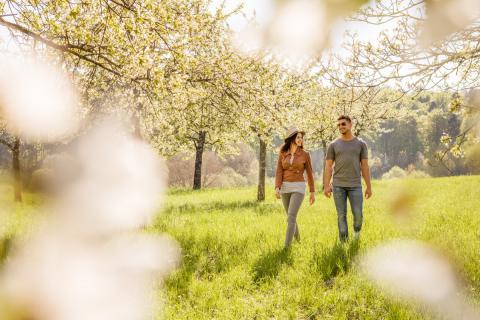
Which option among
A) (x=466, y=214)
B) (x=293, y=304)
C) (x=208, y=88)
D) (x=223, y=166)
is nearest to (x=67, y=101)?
(x=208, y=88)

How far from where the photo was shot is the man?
251 inches

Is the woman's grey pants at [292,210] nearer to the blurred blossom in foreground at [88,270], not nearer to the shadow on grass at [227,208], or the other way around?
the blurred blossom in foreground at [88,270]

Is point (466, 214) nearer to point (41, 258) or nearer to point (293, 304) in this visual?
point (293, 304)

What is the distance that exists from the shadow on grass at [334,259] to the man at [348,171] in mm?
475

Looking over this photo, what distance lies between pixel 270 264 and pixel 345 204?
1.93m

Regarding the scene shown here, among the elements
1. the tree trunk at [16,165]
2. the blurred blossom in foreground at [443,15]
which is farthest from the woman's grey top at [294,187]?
the tree trunk at [16,165]

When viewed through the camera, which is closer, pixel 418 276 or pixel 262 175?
pixel 418 276

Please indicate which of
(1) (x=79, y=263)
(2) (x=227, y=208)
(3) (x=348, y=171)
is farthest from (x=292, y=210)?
(2) (x=227, y=208)

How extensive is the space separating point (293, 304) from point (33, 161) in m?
51.1

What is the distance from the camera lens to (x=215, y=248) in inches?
272

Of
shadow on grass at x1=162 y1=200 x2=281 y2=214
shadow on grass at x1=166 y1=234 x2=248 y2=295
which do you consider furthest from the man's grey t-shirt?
shadow on grass at x1=162 y1=200 x2=281 y2=214

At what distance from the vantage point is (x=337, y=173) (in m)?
6.54

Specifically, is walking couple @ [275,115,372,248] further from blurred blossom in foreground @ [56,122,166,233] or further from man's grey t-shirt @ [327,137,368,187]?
blurred blossom in foreground @ [56,122,166,233]

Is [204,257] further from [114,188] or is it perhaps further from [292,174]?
[114,188]
